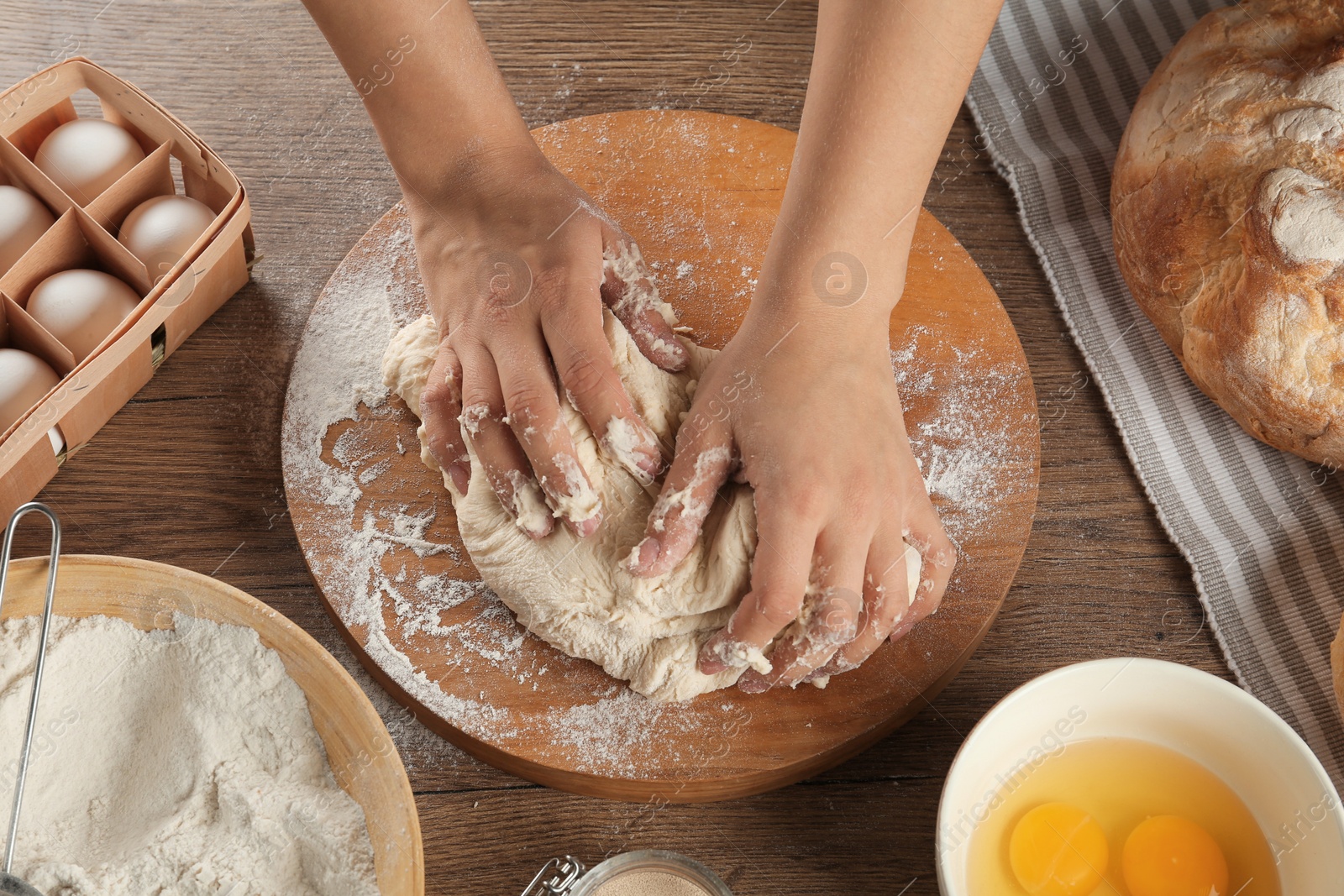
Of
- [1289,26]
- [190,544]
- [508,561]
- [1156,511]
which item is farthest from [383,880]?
[1289,26]

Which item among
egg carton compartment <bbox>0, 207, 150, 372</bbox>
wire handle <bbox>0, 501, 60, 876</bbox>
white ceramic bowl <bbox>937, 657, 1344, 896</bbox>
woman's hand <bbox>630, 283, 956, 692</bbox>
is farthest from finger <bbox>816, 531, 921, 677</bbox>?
egg carton compartment <bbox>0, 207, 150, 372</bbox>

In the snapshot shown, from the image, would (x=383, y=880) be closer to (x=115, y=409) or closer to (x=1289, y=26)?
(x=115, y=409)

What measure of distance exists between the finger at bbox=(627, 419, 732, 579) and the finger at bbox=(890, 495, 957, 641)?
0.74ft

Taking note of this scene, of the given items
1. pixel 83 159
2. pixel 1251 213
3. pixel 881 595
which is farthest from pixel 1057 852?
pixel 83 159

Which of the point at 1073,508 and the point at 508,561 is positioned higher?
the point at 508,561

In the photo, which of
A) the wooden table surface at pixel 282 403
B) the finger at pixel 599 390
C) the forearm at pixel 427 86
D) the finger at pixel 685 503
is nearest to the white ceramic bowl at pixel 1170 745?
the wooden table surface at pixel 282 403

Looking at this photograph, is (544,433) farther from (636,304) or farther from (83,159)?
(83,159)

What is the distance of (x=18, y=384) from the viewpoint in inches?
48.0

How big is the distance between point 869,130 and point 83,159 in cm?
100

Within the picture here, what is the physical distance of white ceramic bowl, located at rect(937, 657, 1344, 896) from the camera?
1053 millimetres

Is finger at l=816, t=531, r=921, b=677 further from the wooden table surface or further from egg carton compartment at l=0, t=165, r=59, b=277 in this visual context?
egg carton compartment at l=0, t=165, r=59, b=277

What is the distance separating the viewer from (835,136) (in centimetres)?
113

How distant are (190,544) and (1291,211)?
1.42m

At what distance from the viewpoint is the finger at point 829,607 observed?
3.59 ft
